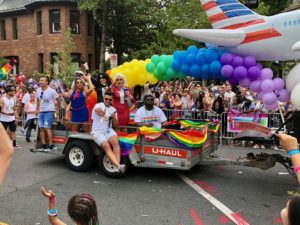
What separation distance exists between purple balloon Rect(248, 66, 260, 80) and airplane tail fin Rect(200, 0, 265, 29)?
0.75 metres

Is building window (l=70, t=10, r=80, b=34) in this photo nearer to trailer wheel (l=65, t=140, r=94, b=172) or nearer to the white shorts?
trailer wheel (l=65, t=140, r=94, b=172)

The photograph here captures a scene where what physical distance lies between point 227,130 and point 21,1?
2510cm

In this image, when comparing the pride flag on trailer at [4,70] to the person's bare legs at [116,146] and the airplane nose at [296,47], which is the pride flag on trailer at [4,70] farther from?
the airplane nose at [296,47]

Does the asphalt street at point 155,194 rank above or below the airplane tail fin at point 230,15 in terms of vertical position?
below

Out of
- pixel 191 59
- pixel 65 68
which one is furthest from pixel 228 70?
pixel 65 68

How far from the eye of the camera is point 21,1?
3006cm

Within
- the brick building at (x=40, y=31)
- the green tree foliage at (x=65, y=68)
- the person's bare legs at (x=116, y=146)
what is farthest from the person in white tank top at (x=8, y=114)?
the brick building at (x=40, y=31)

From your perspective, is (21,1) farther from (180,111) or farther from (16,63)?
(180,111)

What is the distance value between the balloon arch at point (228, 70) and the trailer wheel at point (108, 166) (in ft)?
6.17

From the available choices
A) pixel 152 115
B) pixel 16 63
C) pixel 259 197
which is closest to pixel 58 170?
pixel 152 115

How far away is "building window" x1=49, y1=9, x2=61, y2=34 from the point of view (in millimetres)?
27250

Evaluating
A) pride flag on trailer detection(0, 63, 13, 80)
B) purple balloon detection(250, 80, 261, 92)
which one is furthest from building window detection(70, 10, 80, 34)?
purple balloon detection(250, 80, 261, 92)

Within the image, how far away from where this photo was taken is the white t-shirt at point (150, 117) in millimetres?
7328

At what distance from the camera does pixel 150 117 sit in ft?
24.2
